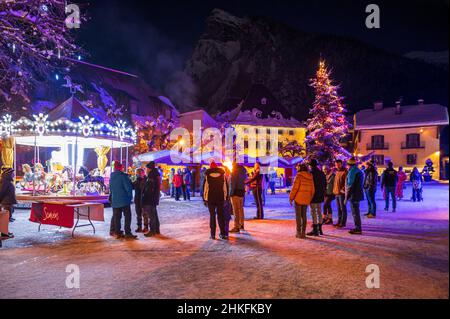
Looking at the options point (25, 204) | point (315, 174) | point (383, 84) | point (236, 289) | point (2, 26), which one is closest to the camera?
point (236, 289)

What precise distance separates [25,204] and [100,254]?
10549mm

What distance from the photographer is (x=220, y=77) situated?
83.9 m

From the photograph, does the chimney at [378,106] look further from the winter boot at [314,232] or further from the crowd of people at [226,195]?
the winter boot at [314,232]

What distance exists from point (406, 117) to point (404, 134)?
7.44 feet

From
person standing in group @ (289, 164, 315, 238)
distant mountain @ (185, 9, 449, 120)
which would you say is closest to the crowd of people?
person standing in group @ (289, 164, 315, 238)

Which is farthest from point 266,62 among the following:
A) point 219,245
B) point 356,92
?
point 219,245

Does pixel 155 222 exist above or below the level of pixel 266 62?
below

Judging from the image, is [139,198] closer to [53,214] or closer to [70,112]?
[53,214]

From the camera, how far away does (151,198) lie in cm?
906

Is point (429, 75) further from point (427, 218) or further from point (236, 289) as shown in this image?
point (236, 289)

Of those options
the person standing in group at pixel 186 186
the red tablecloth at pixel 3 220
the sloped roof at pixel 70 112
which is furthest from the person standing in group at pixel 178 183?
the red tablecloth at pixel 3 220

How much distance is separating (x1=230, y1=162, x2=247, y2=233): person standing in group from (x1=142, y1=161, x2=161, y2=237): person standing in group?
199 centimetres

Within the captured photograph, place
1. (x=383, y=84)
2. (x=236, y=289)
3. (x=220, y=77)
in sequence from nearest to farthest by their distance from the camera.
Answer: (x=236, y=289) < (x=383, y=84) < (x=220, y=77)

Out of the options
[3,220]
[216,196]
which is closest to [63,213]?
[3,220]
